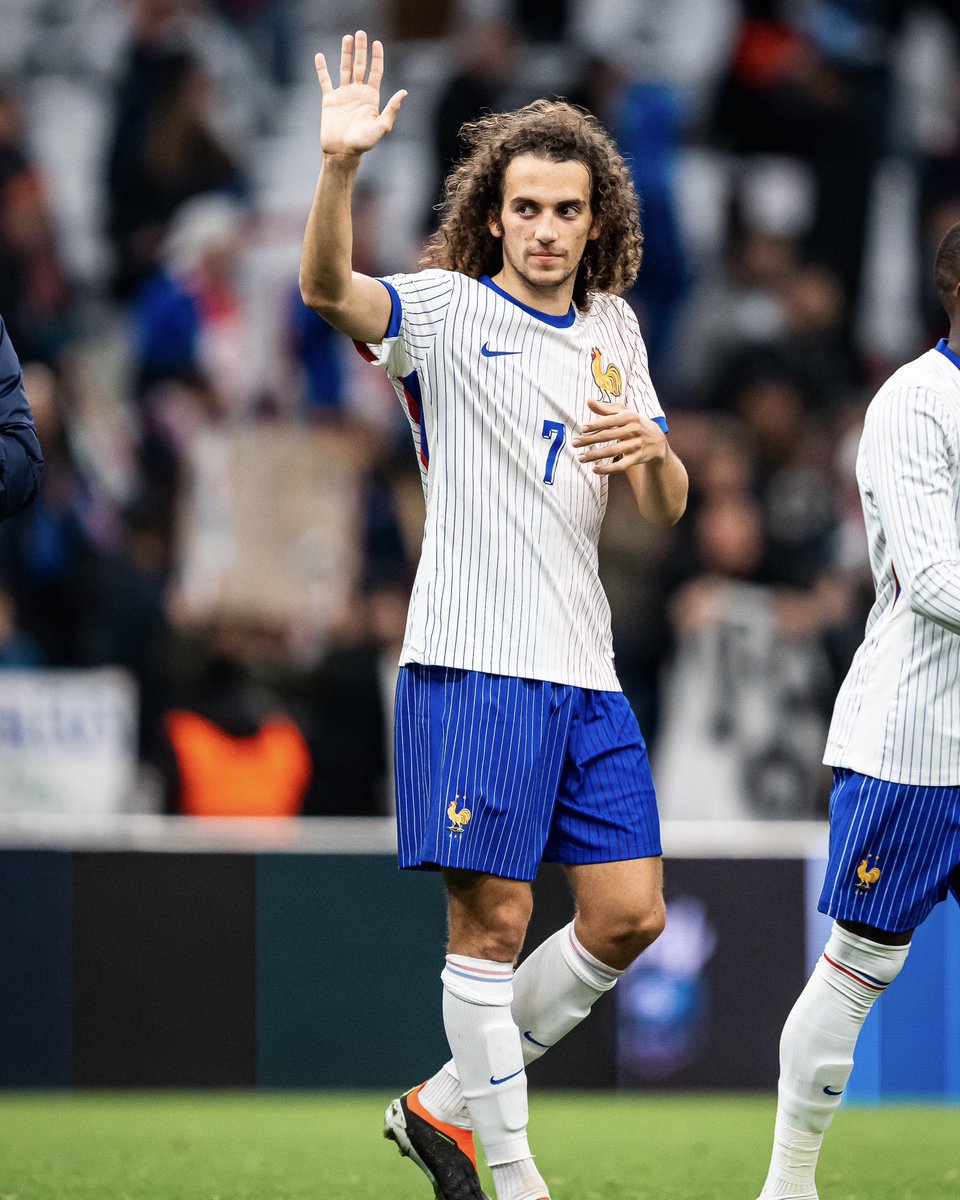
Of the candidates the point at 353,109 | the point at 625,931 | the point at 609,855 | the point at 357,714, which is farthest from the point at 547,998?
the point at 357,714

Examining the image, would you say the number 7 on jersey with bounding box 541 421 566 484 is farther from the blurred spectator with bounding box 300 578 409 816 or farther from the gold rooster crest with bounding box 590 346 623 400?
the blurred spectator with bounding box 300 578 409 816

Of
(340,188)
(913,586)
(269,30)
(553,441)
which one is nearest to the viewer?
(340,188)

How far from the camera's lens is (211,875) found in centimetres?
703

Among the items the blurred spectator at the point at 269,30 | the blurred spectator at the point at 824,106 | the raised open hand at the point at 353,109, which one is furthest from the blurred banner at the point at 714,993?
the blurred spectator at the point at 269,30

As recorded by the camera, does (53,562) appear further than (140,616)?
Yes

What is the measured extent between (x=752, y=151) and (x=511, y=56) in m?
1.37

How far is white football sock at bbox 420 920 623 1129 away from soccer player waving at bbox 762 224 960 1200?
449 mm

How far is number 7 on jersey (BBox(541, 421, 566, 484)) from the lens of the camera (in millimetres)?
4039

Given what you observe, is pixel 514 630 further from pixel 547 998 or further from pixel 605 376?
pixel 547 998

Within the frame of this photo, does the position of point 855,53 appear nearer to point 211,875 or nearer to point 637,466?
point 211,875

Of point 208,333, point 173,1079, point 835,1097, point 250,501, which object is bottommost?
point 173,1079

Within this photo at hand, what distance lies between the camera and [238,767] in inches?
328

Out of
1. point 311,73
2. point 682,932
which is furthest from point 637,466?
point 311,73

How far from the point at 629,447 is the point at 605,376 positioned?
0.98ft
